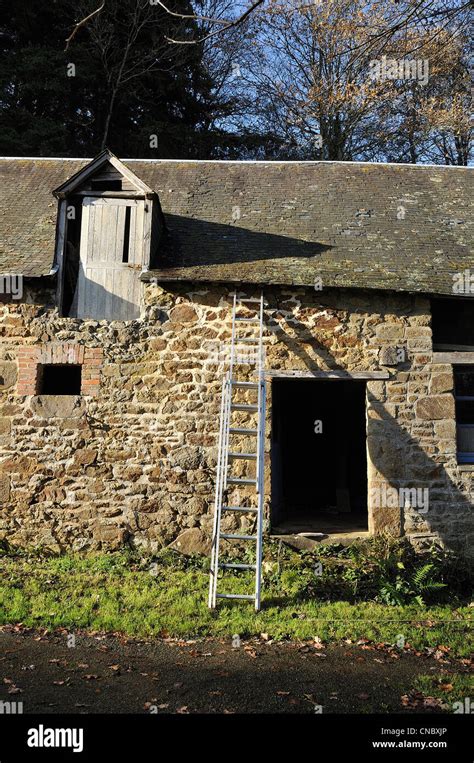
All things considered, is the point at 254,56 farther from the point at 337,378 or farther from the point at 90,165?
the point at 337,378

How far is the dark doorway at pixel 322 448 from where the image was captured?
1192 centimetres

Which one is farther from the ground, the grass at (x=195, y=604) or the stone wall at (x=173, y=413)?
the stone wall at (x=173, y=413)

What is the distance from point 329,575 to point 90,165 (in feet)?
23.7

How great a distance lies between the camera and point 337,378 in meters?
9.03

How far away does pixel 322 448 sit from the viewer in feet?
44.6

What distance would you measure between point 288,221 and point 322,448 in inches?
209

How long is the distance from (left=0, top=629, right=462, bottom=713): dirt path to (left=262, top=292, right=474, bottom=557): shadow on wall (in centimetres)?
277

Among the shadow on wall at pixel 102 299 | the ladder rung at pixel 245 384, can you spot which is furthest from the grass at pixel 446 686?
the shadow on wall at pixel 102 299

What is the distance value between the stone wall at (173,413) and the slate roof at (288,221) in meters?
0.39

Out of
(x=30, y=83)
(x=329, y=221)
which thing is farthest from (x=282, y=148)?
(x=329, y=221)

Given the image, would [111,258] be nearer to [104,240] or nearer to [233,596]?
[104,240]

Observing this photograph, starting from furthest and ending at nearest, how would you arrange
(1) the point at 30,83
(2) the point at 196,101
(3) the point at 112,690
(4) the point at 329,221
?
(2) the point at 196,101
(1) the point at 30,83
(4) the point at 329,221
(3) the point at 112,690

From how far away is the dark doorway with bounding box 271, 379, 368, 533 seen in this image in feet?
39.1

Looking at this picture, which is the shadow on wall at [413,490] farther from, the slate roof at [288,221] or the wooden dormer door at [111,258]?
the wooden dormer door at [111,258]
